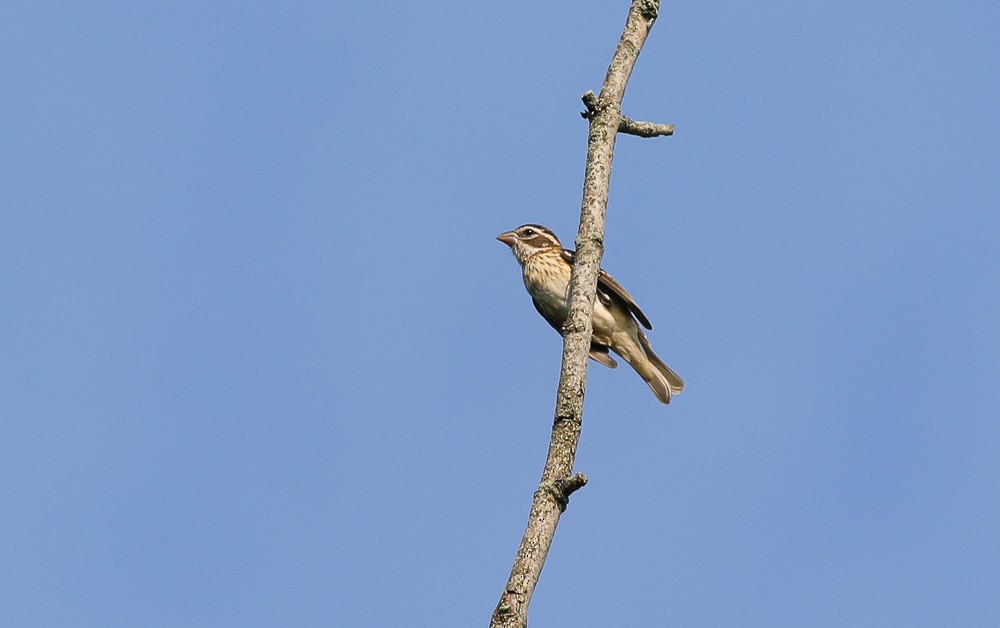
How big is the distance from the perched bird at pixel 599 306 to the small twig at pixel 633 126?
4.50m

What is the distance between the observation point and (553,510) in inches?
191

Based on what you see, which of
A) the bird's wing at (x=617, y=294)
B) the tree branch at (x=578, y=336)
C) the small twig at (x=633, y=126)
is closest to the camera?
the tree branch at (x=578, y=336)

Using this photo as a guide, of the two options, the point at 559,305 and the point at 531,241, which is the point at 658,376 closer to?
the point at 559,305

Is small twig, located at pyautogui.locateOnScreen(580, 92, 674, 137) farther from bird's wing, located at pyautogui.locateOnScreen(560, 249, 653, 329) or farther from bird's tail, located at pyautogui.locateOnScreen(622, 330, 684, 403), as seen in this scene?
bird's tail, located at pyautogui.locateOnScreen(622, 330, 684, 403)

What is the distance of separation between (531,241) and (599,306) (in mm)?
1072

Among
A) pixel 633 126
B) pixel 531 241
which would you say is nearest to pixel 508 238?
pixel 531 241

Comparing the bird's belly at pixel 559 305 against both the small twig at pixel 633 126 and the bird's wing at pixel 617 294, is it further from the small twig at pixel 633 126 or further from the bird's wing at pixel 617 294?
the small twig at pixel 633 126

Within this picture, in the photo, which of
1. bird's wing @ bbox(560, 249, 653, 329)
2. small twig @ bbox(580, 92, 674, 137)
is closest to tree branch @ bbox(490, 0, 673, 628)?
small twig @ bbox(580, 92, 674, 137)

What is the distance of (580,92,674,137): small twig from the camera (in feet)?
21.8

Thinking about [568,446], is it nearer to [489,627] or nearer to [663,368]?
[489,627]

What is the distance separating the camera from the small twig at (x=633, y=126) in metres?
6.64

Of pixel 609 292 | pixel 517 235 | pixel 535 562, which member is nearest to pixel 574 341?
pixel 535 562

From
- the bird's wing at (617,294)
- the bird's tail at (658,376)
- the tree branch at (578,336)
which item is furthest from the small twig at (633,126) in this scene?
the bird's tail at (658,376)

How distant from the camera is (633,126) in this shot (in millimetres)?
6984
